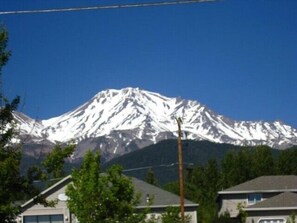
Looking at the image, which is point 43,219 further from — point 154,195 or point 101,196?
point 101,196

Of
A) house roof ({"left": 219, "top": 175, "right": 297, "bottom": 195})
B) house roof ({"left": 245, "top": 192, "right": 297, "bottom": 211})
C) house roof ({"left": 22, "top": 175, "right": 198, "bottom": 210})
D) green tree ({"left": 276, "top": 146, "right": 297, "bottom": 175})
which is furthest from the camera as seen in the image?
green tree ({"left": 276, "top": 146, "right": 297, "bottom": 175})

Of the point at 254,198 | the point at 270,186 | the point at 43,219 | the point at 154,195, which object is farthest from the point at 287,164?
the point at 43,219

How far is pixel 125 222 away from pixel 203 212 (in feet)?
134

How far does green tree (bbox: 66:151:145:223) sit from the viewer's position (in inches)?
1150

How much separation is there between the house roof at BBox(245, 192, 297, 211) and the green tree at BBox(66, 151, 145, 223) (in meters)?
26.6

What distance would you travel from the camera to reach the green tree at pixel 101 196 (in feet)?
95.8

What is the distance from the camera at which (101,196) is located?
95.3 feet

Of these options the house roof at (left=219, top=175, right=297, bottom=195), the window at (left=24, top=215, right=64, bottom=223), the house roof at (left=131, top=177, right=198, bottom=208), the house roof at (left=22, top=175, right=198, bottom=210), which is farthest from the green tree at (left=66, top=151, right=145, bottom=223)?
the house roof at (left=219, top=175, right=297, bottom=195)

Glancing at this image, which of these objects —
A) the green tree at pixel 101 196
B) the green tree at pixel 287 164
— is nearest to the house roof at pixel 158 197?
the green tree at pixel 101 196

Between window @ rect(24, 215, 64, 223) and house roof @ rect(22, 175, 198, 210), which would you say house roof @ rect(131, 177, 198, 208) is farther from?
window @ rect(24, 215, 64, 223)

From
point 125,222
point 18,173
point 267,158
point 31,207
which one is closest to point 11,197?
point 18,173

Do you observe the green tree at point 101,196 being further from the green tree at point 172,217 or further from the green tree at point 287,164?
the green tree at point 287,164

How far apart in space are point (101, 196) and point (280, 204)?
2938 cm

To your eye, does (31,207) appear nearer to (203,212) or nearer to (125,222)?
(203,212)
